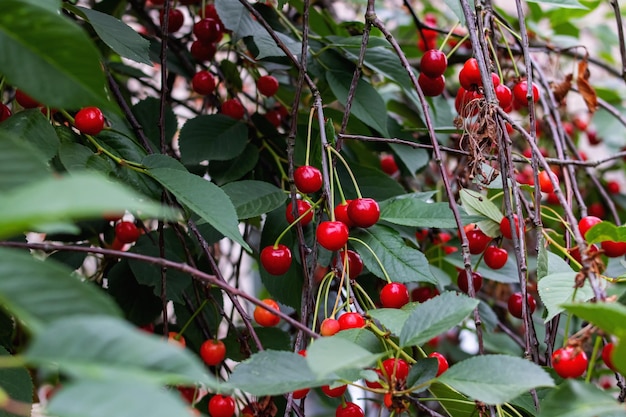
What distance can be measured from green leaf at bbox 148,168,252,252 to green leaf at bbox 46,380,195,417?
295 millimetres

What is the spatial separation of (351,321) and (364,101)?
1.37 ft

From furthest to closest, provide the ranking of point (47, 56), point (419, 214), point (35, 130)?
point (419, 214) → point (35, 130) → point (47, 56)

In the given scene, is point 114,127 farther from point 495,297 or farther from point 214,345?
point 495,297

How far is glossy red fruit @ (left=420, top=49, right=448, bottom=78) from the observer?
89 centimetres

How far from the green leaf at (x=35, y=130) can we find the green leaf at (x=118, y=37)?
4.4 inches

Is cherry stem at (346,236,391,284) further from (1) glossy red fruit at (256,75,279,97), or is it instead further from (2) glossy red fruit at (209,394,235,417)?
(1) glossy red fruit at (256,75,279,97)

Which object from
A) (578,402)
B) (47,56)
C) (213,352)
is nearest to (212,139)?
(213,352)

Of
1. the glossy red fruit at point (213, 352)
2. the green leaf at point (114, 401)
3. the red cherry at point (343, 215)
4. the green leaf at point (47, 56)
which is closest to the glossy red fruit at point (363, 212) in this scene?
the red cherry at point (343, 215)

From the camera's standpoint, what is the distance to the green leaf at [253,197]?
0.77 m

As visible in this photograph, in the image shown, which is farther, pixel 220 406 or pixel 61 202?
pixel 220 406

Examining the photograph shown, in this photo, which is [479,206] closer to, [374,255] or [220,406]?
[374,255]

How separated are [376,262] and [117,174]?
32 cm

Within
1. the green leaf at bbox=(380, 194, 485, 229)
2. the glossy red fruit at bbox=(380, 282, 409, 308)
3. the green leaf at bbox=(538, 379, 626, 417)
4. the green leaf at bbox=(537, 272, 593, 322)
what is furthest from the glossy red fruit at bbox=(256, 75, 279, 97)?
the green leaf at bbox=(538, 379, 626, 417)

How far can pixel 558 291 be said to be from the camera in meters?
0.62
